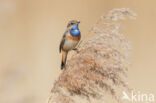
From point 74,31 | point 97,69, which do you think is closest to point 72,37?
point 74,31

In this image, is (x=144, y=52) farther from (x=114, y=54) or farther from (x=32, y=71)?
(x=114, y=54)

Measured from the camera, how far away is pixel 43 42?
1.96 metres

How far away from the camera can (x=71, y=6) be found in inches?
80.6

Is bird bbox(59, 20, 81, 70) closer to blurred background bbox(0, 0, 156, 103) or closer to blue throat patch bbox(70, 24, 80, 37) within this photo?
blue throat patch bbox(70, 24, 80, 37)

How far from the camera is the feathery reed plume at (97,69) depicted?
3.49 feet

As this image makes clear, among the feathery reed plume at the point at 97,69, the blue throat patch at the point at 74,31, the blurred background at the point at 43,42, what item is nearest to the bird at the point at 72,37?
the blue throat patch at the point at 74,31

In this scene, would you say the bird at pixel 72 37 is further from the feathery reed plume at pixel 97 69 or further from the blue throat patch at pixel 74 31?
the feathery reed plume at pixel 97 69

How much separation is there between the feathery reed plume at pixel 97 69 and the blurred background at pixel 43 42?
0.78 metres

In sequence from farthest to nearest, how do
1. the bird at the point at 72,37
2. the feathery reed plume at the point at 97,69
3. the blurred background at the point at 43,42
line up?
the blurred background at the point at 43,42
the bird at the point at 72,37
the feathery reed plume at the point at 97,69

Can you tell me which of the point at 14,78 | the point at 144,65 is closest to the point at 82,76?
the point at 14,78

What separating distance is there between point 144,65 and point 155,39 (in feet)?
0.70

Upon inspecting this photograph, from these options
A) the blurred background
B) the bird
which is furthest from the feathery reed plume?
the blurred background

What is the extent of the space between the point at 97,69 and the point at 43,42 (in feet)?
3.10

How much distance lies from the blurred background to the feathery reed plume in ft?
2.57
